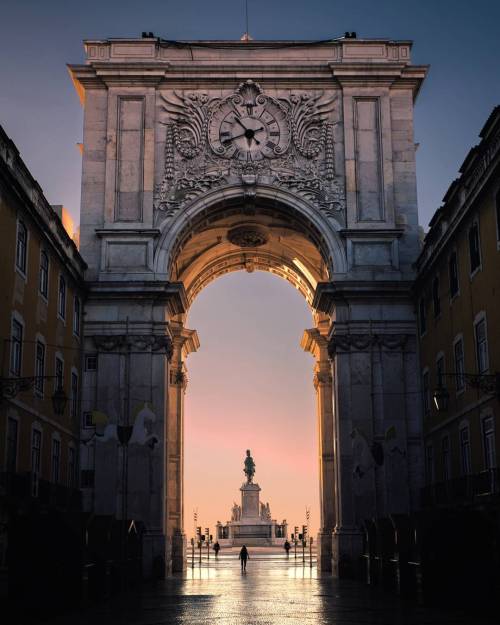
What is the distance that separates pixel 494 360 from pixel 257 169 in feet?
72.8

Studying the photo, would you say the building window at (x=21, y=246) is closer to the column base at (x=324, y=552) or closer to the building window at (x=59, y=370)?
the building window at (x=59, y=370)

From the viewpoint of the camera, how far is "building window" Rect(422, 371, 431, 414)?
4638 centimetres

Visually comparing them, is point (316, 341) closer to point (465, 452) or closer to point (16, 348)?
point (465, 452)

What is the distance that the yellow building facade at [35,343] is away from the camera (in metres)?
33.8

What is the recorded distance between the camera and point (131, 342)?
4916 cm

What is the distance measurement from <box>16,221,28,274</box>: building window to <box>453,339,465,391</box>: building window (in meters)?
17.6

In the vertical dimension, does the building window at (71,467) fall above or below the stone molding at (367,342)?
below

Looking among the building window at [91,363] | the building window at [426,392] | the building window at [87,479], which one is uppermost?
the building window at [91,363]

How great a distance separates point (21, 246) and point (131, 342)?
13016 mm

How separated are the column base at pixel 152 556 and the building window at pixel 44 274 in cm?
1340

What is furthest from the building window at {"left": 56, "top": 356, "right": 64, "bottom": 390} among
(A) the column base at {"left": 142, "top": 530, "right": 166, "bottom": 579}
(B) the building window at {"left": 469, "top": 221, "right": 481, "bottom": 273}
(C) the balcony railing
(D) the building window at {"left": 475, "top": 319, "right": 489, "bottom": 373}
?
(B) the building window at {"left": 469, "top": 221, "right": 481, "bottom": 273}

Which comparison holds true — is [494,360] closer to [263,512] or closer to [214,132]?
[214,132]

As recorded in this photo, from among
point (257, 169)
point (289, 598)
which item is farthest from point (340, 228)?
point (289, 598)

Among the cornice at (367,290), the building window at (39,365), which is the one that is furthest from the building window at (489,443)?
the building window at (39,365)
